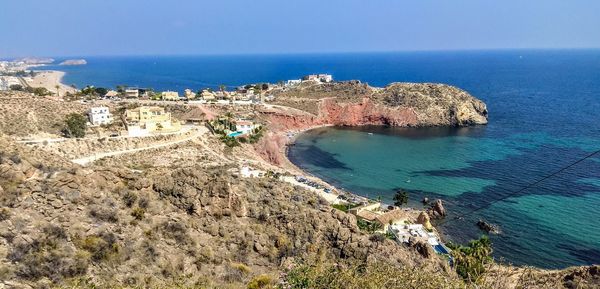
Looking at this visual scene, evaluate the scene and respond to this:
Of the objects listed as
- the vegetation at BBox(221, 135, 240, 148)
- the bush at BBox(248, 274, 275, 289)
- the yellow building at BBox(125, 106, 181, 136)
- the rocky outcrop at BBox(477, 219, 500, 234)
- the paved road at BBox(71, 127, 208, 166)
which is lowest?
the rocky outcrop at BBox(477, 219, 500, 234)

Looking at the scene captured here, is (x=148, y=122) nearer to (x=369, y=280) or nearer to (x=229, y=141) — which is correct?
(x=229, y=141)

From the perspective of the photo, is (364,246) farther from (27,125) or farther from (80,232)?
(27,125)

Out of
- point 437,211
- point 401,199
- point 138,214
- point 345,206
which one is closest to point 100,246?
point 138,214

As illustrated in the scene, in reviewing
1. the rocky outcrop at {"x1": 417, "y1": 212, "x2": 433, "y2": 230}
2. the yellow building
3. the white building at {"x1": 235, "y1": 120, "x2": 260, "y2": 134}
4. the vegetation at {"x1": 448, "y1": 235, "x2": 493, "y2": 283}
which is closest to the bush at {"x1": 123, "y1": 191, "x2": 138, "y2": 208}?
the vegetation at {"x1": 448, "y1": 235, "x2": 493, "y2": 283}

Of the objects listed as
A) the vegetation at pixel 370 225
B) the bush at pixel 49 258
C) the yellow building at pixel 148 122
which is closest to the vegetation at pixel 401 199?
the vegetation at pixel 370 225

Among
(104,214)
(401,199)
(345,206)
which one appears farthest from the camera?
(401,199)

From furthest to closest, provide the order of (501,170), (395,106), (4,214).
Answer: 1. (395,106)
2. (501,170)
3. (4,214)

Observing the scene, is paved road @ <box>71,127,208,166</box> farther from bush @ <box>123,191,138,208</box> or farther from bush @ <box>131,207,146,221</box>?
bush @ <box>131,207,146,221</box>

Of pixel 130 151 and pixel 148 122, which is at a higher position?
pixel 148 122
